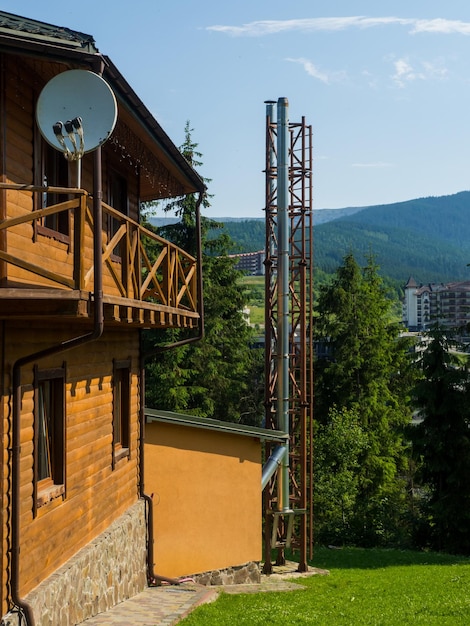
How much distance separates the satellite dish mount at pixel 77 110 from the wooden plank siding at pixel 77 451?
1827 millimetres

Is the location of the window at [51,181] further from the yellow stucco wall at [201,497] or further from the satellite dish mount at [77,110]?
the yellow stucco wall at [201,497]

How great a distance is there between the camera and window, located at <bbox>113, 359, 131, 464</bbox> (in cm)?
1248

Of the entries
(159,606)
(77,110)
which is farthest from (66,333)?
(159,606)

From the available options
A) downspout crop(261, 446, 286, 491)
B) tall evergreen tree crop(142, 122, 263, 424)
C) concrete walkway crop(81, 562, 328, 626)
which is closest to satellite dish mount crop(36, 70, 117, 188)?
concrete walkway crop(81, 562, 328, 626)

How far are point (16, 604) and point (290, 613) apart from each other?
5.38 metres

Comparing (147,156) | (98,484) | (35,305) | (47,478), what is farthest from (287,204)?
(35,305)

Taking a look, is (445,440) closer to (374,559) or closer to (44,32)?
(374,559)

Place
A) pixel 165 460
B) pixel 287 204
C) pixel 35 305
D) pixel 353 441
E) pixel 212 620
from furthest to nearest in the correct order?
1. pixel 353 441
2. pixel 287 204
3. pixel 165 460
4. pixel 212 620
5. pixel 35 305

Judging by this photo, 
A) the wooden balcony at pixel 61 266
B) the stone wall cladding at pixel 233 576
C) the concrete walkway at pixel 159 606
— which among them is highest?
the wooden balcony at pixel 61 266

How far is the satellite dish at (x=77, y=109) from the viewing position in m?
7.43

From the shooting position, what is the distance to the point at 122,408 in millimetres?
12859

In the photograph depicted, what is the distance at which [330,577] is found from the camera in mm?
19219

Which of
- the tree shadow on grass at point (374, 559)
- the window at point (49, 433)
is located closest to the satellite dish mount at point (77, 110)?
the window at point (49, 433)

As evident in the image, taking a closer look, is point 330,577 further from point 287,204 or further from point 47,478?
point 47,478
